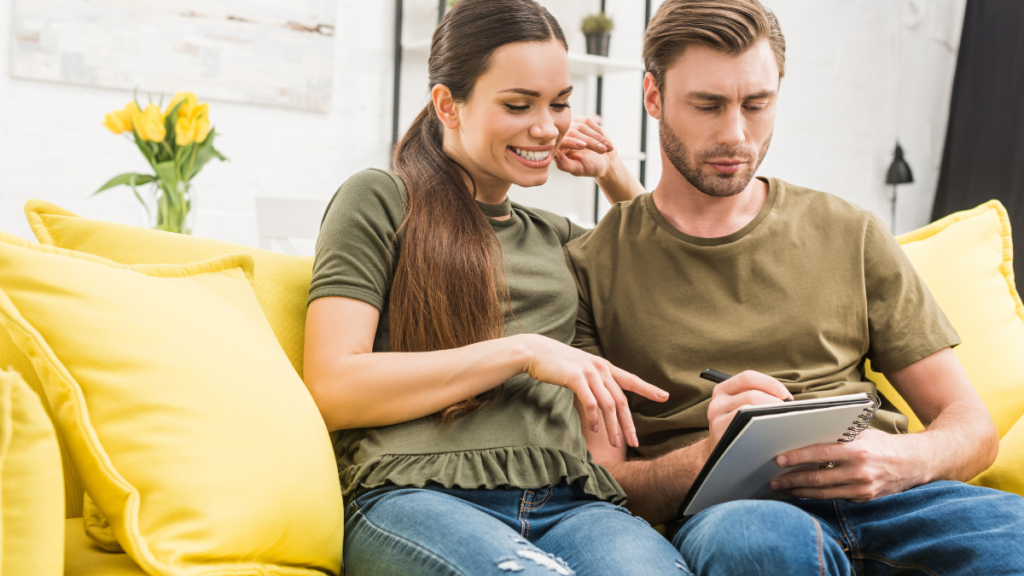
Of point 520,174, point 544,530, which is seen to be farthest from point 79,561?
point 520,174

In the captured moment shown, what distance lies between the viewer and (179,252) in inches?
43.6

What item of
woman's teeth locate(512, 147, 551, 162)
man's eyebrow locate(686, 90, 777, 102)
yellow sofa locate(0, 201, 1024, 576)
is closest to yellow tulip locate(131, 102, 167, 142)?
yellow sofa locate(0, 201, 1024, 576)

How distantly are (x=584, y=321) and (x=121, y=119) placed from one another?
1226 mm

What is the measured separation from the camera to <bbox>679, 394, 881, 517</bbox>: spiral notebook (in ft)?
2.72

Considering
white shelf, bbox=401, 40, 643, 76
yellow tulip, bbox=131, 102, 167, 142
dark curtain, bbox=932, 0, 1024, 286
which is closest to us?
yellow tulip, bbox=131, 102, 167, 142

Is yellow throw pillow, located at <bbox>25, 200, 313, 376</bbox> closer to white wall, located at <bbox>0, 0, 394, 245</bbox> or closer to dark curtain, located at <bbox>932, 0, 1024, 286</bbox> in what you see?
white wall, located at <bbox>0, 0, 394, 245</bbox>

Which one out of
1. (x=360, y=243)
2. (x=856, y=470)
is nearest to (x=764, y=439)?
(x=856, y=470)

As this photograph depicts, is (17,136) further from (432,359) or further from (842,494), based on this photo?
(842,494)

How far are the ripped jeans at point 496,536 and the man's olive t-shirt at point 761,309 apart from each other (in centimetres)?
30

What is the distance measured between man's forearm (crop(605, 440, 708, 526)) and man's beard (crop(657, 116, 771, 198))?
0.45 m

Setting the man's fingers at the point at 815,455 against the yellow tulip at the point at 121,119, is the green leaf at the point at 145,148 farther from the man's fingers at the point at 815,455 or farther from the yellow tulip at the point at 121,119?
the man's fingers at the point at 815,455

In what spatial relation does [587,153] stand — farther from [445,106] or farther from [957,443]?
[957,443]

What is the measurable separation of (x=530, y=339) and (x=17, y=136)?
186 cm

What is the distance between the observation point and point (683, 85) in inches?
52.0
